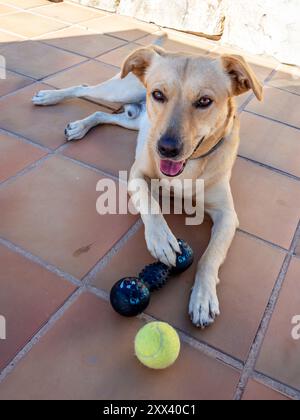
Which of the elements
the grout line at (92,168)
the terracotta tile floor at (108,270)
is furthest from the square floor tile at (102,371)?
the grout line at (92,168)

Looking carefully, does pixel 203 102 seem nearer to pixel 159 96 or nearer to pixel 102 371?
pixel 159 96

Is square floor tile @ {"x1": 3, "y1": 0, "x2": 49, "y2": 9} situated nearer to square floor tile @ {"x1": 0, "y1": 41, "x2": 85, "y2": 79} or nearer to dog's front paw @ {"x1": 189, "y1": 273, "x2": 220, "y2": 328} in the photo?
square floor tile @ {"x1": 0, "y1": 41, "x2": 85, "y2": 79}

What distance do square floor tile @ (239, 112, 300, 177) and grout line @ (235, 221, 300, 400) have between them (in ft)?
2.70

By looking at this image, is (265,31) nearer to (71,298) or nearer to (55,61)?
(55,61)

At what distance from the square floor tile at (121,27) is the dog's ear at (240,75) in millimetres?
2561

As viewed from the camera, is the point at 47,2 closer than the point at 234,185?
No

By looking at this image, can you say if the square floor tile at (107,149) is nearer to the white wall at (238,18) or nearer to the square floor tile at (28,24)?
the square floor tile at (28,24)

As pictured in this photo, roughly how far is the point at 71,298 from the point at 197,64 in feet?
3.85

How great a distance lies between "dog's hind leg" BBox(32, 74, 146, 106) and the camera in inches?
103

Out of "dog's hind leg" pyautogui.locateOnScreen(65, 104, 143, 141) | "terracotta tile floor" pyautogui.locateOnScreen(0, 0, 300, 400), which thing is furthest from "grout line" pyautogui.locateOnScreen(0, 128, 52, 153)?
"dog's hind leg" pyautogui.locateOnScreen(65, 104, 143, 141)

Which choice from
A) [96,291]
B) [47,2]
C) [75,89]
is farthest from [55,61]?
[96,291]

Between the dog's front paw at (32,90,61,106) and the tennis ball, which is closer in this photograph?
the tennis ball

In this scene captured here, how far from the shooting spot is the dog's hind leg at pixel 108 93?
8.61 feet
